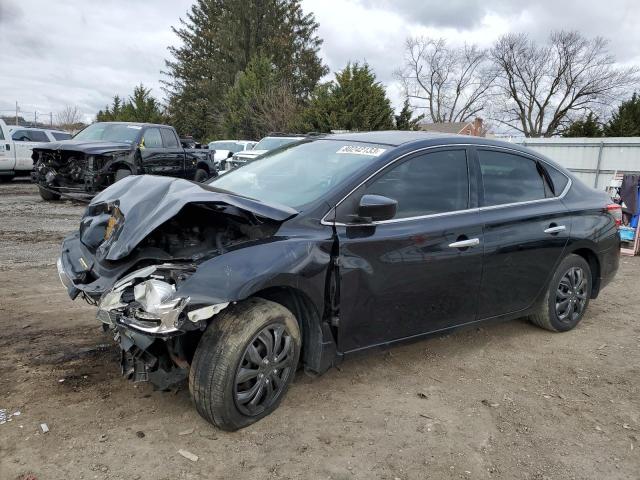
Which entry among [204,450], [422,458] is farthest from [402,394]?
[204,450]

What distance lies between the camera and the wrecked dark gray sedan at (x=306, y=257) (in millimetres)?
2785

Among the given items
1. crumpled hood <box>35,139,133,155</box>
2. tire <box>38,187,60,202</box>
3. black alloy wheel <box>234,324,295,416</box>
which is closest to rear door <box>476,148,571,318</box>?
black alloy wheel <box>234,324,295,416</box>

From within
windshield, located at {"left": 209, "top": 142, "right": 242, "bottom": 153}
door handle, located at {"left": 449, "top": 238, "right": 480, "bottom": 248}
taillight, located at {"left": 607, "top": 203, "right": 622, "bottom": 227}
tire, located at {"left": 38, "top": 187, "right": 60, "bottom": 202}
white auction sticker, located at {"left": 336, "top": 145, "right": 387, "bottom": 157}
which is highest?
windshield, located at {"left": 209, "top": 142, "right": 242, "bottom": 153}

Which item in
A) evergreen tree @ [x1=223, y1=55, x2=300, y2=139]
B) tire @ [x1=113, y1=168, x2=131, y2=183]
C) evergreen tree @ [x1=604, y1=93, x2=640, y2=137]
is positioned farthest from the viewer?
evergreen tree @ [x1=223, y1=55, x2=300, y2=139]

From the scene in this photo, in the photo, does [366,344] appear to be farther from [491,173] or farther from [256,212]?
[491,173]

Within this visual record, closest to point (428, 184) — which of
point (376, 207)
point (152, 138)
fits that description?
point (376, 207)

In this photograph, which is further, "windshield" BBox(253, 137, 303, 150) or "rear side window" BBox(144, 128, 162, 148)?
"windshield" BBox(253, 137, 303, 150)

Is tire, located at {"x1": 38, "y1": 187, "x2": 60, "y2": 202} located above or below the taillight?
below

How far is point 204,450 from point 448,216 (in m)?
2.18

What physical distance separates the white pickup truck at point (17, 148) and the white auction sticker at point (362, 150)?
15.2 m

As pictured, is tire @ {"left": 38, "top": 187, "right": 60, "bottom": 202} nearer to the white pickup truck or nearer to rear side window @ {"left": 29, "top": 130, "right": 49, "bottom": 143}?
the white pickup truck

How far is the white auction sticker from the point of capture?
3.59 meters

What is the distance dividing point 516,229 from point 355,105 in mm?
19008

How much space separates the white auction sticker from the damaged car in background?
7824 millimetres
